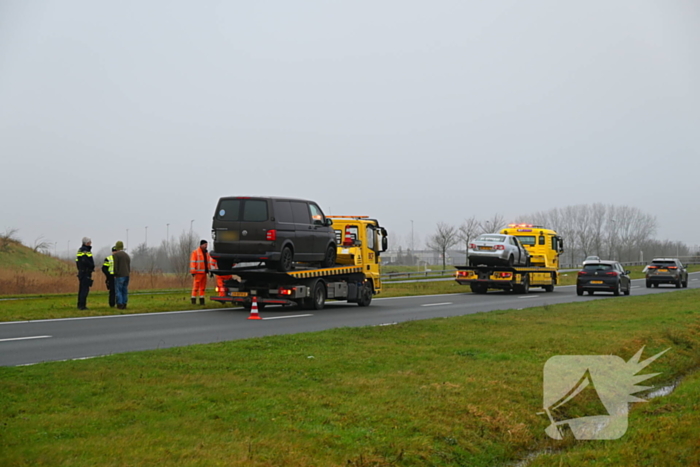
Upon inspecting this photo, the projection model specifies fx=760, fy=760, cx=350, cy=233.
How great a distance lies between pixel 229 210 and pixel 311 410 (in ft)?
45.6

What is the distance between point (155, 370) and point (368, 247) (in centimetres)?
1709

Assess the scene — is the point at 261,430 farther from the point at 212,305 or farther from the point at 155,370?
the point at 212,305

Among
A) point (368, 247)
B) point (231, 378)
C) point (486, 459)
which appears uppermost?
point (368, 247)

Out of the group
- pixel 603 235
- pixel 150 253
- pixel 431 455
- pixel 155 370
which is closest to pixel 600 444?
pixel 431 455

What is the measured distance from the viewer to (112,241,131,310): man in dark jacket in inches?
830

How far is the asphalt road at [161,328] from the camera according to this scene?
12797 mm

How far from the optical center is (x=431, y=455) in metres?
7.28

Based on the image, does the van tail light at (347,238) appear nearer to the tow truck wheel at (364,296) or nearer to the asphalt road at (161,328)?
the tow truck wheel at (364,296)

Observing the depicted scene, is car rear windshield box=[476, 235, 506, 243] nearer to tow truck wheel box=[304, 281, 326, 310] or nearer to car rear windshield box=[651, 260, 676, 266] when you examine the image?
tow truck wheel box=[304, 281, 326, 310]

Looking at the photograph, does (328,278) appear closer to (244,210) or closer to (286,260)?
(286,260)

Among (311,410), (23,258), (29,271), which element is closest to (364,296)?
(311,410)

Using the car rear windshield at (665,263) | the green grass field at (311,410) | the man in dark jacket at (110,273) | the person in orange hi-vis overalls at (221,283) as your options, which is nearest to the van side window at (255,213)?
the person in orange hi-vis overalls at (221,283)

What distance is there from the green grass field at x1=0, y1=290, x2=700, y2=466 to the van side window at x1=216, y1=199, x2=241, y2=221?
28.0 feet

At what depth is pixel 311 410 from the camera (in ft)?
26.4
